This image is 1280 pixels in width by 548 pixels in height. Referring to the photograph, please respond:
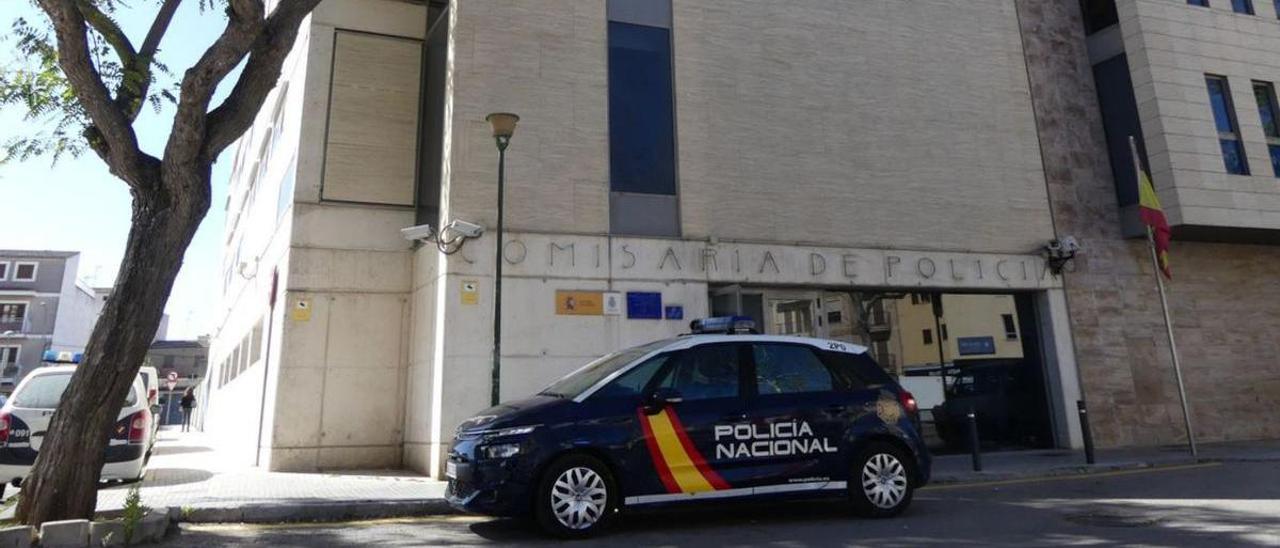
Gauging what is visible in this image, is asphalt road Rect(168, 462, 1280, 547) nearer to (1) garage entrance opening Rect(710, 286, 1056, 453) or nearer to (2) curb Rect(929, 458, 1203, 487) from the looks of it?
(2) curb Rect(929, 458, 1203, 487)

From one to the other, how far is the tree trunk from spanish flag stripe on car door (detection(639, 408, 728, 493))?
14.8 feet

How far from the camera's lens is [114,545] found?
5.75 m

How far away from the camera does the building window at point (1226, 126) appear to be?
51.3 feet

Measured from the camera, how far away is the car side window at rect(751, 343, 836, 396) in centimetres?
686

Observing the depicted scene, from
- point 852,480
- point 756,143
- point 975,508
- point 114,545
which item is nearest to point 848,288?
point 756,143

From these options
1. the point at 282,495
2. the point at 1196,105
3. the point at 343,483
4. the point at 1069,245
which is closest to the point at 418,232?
the point at 343,483

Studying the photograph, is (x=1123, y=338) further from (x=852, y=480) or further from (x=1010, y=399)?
(x=852, y=480)

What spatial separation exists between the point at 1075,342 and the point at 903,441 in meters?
9.52

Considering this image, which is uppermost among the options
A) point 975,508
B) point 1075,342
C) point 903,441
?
point 1075,342

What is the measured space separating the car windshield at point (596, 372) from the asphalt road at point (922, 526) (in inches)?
48.4

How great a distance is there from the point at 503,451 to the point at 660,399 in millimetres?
1380

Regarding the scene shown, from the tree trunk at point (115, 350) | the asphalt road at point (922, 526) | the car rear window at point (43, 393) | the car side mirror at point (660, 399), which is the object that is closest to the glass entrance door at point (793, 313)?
the asphalt road at point (922, 526)

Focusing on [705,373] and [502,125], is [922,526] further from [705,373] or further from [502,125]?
[502,125]

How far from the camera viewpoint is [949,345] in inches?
548
